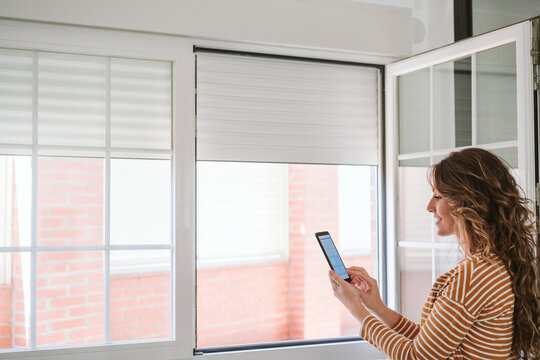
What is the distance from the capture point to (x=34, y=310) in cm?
239

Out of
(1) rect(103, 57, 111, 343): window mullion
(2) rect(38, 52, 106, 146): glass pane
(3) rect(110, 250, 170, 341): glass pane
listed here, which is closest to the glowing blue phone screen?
(1) rect(103, 57, 111, 343): window mullion

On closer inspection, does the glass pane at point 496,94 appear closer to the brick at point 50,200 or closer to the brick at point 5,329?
the brick at point 50,200

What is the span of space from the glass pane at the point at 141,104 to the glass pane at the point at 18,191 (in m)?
0.39

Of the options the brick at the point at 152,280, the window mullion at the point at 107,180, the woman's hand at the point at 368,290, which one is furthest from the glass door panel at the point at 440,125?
the brick at the point at 152,280

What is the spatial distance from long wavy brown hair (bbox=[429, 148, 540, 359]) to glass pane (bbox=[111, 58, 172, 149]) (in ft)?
4.65

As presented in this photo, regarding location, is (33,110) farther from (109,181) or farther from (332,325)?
(332,325)

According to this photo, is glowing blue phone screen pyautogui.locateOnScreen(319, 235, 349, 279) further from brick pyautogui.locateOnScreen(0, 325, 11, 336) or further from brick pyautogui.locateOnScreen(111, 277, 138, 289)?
brick pyautogui.locateOnScreen(111, 277, 138, 289)

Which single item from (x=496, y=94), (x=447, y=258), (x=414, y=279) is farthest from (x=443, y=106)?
(x=414, y=279)

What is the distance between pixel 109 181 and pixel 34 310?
614 mm

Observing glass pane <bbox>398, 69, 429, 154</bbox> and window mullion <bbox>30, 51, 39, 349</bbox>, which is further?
glass pane <bbox>398, 69, 429, 154</bbox>

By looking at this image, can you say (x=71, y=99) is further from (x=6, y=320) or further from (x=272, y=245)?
(x=272, y=245)

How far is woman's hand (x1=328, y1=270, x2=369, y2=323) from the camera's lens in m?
1.88

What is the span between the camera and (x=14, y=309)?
246 cm

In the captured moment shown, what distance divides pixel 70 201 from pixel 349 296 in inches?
50.0
